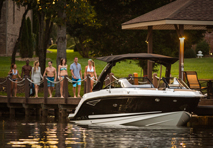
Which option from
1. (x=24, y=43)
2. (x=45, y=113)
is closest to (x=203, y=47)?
(x=24, y=43)

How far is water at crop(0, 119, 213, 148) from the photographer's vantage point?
12320 mm

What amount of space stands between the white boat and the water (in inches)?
11.7

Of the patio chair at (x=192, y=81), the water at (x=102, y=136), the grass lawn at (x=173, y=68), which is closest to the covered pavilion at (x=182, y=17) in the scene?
the patio chair at (x=192, y=81)

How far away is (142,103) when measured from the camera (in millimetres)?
15602

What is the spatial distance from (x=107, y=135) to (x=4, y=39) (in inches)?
1436

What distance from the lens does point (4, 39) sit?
4897cm

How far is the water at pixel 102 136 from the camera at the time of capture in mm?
12320

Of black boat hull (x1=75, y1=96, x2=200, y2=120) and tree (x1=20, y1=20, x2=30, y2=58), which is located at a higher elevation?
tree (x1=20, y1=20, x2=30, y2=58)

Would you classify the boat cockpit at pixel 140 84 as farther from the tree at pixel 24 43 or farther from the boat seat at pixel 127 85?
the tree at pixel 24 43

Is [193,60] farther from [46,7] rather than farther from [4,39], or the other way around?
[46,7]

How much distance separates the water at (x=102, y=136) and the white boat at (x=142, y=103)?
0.30m

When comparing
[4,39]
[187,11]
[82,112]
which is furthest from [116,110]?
[4,39]

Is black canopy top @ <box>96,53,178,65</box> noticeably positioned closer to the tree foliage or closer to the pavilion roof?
the pavilion roof

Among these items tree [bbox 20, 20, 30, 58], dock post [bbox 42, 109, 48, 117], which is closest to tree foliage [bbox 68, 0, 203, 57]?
dock post [bbox 42, 109, 48, 117]
